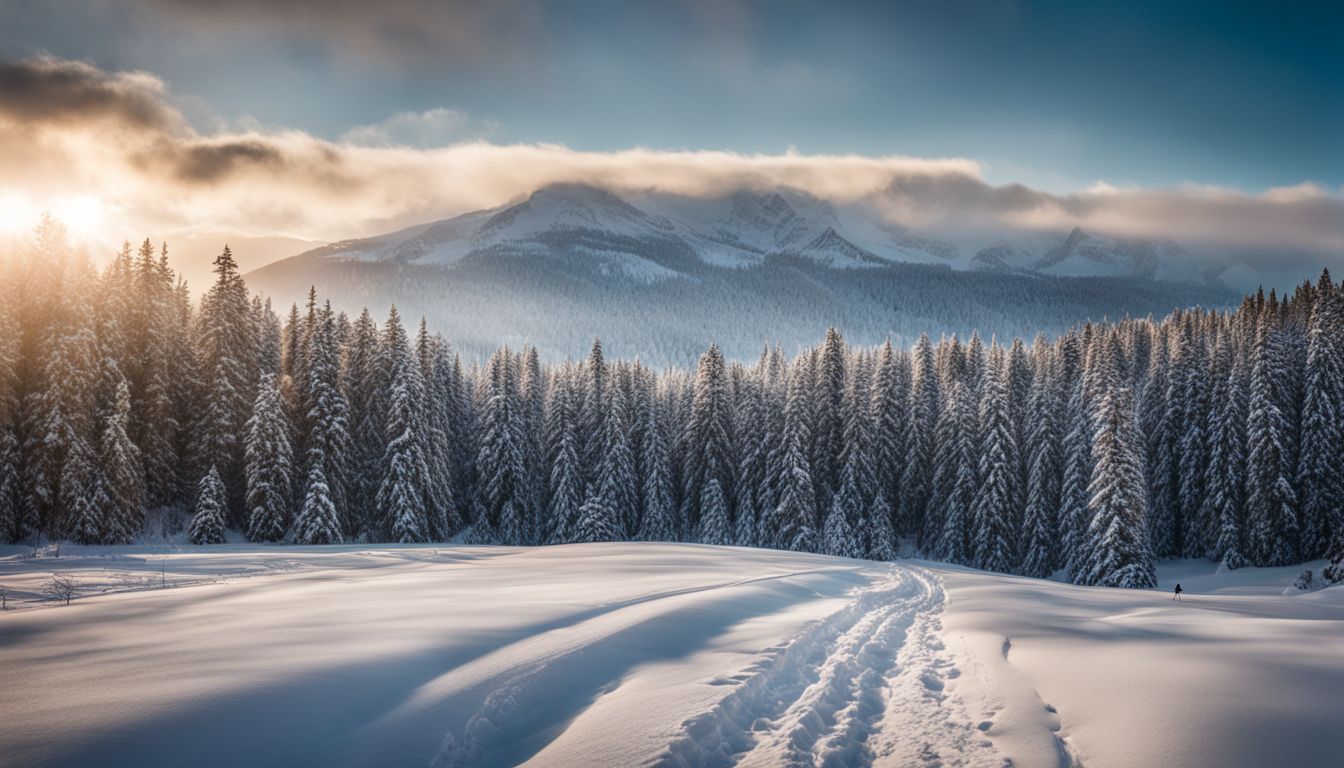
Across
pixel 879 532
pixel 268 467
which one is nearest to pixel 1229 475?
pixel 879 532

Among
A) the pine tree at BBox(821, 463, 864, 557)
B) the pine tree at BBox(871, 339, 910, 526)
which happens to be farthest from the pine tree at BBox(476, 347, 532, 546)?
the pine tree at BBox(871, 339, 910, 526)

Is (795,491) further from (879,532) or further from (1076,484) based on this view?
(1076,484)

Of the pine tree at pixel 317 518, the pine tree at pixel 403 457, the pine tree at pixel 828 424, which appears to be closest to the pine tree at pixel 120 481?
the pine tree at pixel 317 518

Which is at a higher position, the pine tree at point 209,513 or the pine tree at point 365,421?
the pine tree at point 365,421

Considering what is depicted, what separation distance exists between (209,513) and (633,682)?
35171 millimetres

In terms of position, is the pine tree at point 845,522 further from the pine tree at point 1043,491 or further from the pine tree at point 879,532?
the pine tree at point 1043,491

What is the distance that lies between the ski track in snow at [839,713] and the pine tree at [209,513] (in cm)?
3476

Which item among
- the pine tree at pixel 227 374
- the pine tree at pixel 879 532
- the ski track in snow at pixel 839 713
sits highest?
the pine tree at pixel 227 374

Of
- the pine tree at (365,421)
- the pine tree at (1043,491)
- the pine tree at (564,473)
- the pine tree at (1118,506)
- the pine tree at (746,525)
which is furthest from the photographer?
the pine tree at (746,525)

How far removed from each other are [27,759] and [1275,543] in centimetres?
6050

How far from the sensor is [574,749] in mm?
6555

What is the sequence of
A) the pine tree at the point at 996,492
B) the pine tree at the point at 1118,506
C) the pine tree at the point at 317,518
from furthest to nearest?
the pine tree at the point at 996,492
the pine tree at the point at 1118,506
the pine tree at the point at 317,518

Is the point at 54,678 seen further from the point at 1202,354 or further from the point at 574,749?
the point at 1202,354

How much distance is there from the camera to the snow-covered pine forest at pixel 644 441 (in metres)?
33.9
